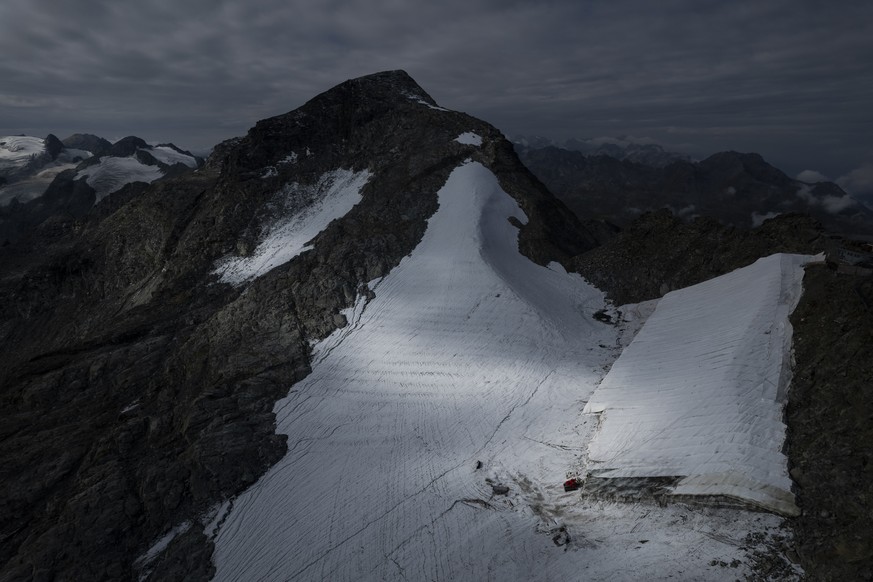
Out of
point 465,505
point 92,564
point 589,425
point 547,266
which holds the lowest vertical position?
point 92,564

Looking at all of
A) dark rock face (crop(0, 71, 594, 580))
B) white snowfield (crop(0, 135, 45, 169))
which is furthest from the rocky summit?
white snowfield (crop(0, 135, 45, 169))

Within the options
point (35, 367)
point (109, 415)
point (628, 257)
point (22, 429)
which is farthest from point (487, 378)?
point (35, 367)

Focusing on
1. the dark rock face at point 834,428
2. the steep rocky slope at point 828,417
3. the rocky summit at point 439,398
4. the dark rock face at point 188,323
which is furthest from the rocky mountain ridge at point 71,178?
the dark rock face at point 834,428

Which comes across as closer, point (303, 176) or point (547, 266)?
point (547, 266)

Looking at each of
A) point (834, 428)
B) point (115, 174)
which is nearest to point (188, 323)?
point (834, 428)

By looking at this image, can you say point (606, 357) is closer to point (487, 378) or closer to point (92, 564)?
point (487, 378)

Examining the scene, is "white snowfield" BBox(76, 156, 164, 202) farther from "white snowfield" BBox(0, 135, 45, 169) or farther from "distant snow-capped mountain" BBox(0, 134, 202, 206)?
"white snowfield" BBox(0, 135, 45, 169)

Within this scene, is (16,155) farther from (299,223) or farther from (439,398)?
(439,398)
